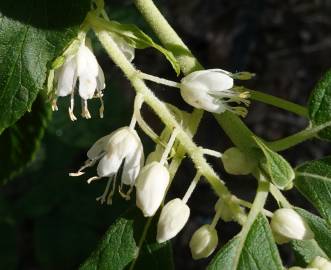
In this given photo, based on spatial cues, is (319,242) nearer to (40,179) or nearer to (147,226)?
(147,226)

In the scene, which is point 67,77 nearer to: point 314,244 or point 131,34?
point 131,34

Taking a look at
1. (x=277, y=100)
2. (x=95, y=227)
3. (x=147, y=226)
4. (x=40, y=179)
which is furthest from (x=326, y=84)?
(x=40, y=179)

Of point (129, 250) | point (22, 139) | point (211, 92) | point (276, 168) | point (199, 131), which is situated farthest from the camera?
point (199, 131)

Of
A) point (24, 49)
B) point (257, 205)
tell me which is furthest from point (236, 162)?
point (24, 49)

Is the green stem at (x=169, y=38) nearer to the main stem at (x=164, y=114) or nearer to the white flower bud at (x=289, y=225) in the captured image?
the main stem at (x=164, y=114)

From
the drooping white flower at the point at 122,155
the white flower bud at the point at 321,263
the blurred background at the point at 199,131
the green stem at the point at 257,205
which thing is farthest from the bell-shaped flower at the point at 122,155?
the blurred background at the point at 199,131
